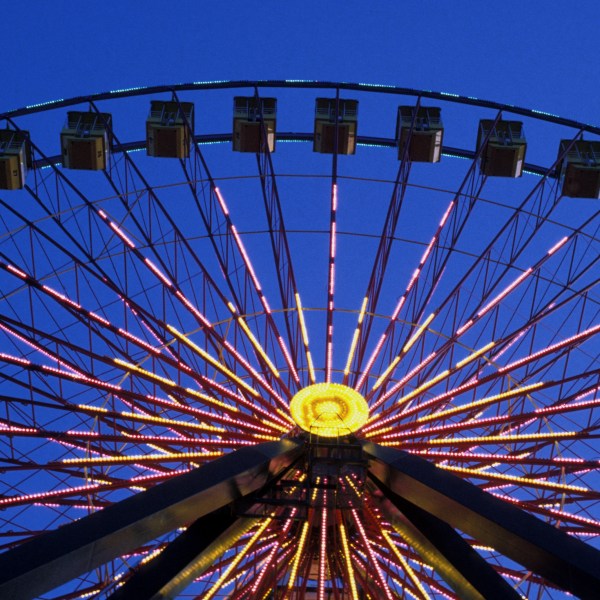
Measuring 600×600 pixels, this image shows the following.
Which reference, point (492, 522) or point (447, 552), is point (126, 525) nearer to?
point (492, 522)

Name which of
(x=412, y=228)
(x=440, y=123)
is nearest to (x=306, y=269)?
(x=412, y=228)

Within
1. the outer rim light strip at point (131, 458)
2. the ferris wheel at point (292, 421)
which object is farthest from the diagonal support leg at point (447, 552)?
the outer rim light strip at point (131, 458)

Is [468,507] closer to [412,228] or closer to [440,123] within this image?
[440,123]

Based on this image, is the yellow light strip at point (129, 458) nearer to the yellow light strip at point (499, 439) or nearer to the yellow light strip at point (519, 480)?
the yellow light strip at point (499, 439)

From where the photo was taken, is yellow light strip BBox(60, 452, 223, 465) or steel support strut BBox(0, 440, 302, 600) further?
yellow light strip BBox(60, 452, 223, 465)

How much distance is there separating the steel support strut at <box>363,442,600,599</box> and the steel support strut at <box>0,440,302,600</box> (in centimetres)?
199

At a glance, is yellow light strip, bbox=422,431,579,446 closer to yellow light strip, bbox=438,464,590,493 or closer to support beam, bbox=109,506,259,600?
yellow light strip, bbox=438,464,590,493

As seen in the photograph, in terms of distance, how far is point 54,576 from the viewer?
768cm

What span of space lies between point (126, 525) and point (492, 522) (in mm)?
3907

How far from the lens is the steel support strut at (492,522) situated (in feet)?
26.8

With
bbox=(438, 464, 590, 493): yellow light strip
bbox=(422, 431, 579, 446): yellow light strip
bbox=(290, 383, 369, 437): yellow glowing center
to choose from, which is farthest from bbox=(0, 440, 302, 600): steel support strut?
bbox=(438, 464, 590, 493): yellow light strip

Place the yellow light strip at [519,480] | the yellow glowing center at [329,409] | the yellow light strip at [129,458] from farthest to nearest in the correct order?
the yellow light strip at [129,458] < the yellow light strip at [519,480] < the yellow glowing center at [329,409]

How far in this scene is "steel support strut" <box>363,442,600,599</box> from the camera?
8164mm

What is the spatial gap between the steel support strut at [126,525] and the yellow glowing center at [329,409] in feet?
12.5
